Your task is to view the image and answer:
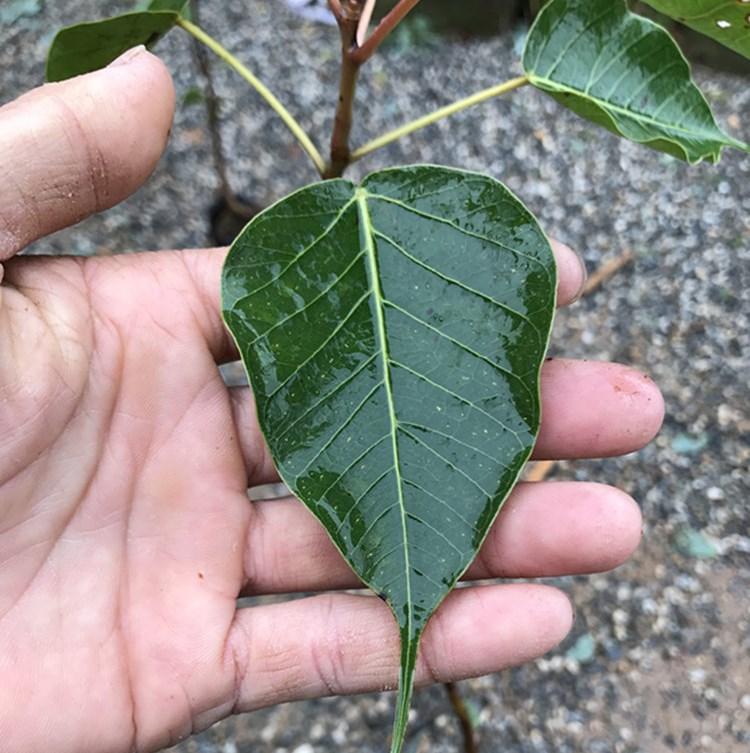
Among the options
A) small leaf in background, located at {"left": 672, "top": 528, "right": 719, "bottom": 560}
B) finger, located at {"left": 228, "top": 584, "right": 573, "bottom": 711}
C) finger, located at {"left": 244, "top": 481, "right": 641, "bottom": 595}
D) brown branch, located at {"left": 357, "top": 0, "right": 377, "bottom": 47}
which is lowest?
small leaf in background, located at {"left": 672, "top": 528, "right": 719, "bottom": 560}

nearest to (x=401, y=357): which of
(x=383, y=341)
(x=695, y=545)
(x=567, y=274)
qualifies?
(x=383, y=341)

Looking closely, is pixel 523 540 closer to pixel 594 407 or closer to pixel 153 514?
pixel 594 407

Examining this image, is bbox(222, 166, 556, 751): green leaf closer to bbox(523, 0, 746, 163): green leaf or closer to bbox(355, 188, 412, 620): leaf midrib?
bbox(355, 188, 412, 620): leaf midrib

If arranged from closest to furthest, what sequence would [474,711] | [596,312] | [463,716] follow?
[463,716]
[474,711]
[596,312]

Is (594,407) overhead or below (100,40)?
below

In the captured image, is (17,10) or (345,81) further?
(17,10)

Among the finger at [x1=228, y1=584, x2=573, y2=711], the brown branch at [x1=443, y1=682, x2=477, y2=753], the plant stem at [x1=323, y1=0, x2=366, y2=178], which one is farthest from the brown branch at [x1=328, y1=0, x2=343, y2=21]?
the brown branch at [x1=443, y1=682, x2=477, y2=753]

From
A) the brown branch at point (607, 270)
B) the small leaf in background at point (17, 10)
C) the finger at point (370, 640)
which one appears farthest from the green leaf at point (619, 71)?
the small leaf in background at point (17, 10)
